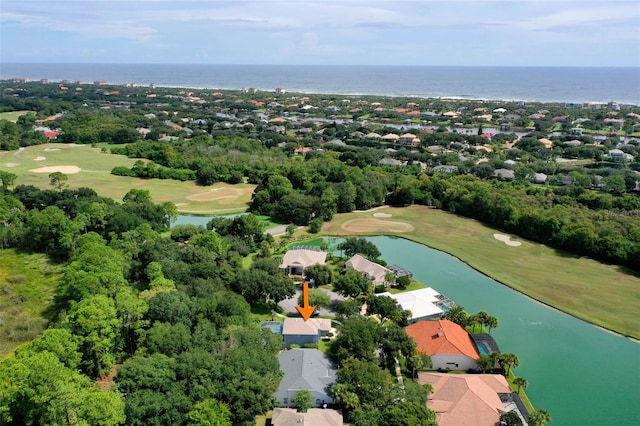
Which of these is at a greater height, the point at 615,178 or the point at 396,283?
Result: the point at 615,178

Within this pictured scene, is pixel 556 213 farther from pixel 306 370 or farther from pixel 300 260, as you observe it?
pixel 306 370

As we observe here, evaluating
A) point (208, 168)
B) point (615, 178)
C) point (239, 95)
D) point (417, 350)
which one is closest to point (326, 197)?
point (208, 168)

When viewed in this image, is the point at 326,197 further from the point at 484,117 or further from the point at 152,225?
the point at 484,117

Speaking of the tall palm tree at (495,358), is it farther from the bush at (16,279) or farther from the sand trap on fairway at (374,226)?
the bush at (16,279)

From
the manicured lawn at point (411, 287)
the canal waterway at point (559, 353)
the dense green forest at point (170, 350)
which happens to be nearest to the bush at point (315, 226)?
the dense green forest at point (170, 350)

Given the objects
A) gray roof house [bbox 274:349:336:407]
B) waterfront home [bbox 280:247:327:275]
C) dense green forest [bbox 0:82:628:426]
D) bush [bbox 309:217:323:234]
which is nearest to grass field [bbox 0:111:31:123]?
dense green forest [bbox 0:82:628:426]

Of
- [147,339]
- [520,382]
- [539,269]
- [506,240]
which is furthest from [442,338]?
[506,240]
